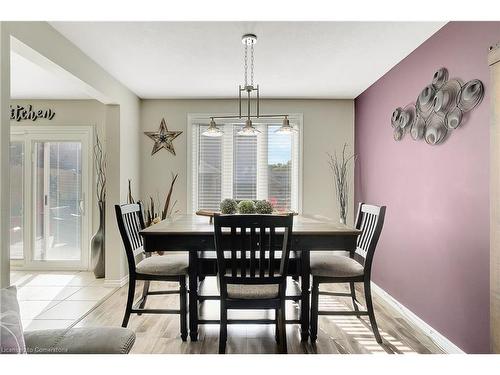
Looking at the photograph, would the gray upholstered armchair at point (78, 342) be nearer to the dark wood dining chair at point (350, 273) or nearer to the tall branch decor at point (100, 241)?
the dark wood dining chair at point (350, 273)

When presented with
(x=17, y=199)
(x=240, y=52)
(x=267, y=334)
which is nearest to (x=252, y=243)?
(x=267, y=334)

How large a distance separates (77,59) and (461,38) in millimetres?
3042

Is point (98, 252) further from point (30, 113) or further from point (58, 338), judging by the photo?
point (58, 338)

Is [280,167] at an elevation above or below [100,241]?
above

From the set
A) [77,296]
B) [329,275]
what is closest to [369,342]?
[329,275]

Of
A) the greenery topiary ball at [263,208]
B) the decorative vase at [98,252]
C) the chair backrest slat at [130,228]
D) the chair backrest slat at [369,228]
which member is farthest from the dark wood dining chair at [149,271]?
the decorative vase at [98,252]

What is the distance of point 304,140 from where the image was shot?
15.4 feet

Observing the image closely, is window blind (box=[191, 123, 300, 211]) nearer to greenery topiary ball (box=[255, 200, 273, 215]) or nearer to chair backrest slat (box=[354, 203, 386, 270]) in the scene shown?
chair backrest slat (box=[354, 203, 386, 270])

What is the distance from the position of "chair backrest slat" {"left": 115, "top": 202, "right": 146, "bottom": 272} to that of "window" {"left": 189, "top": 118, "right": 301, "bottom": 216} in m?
1.79

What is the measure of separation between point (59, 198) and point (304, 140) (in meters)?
3.56

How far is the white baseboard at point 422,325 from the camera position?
2342 millimetres

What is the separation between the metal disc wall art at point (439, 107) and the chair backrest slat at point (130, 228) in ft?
8.23

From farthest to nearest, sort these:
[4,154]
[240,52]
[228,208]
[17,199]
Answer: [17,199]
[240,52]
[228,208]
[4,154]
